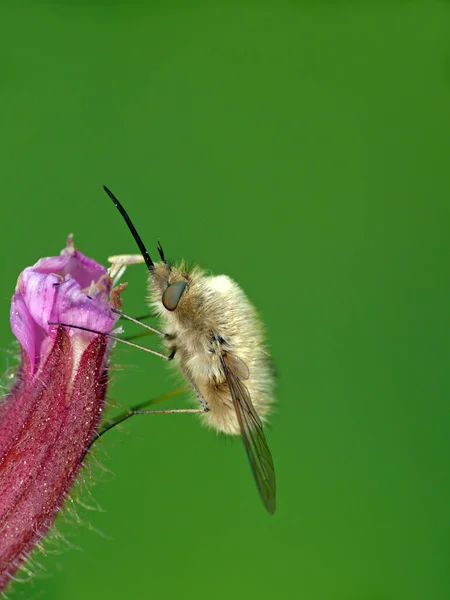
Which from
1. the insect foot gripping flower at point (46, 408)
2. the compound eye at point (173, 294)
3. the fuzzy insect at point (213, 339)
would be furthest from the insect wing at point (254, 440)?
the insect foot gripping flower at point (46, 408)

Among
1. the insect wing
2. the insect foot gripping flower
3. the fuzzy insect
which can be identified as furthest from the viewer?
the fuzzy insect

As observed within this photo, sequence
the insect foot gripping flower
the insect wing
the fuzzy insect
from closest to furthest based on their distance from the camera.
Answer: the insect foot gripping flower
the insect wing
the fuzzy insect

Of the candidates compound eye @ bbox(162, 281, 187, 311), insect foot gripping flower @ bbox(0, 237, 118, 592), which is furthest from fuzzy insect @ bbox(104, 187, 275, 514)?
insect foot gripping flower @ bbox(0, 237, 118, 592)

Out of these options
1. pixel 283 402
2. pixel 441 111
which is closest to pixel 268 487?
pixel 283 402

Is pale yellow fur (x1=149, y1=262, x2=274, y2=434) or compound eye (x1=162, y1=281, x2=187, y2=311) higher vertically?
compound eye (x1=162, y1=281, x2=187, y2=311)

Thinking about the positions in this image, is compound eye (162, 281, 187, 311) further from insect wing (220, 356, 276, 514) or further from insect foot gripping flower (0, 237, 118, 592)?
insect foot gripping flower (0, 237, 118, 592)

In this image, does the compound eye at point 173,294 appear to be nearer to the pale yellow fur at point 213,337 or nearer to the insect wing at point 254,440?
the pale yellow fur at point 213,337

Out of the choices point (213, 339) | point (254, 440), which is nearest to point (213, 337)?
point (213, 339)
